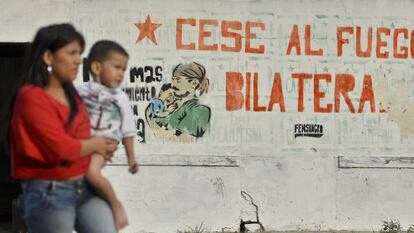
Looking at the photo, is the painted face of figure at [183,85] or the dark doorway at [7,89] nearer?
the painted face of figure at [183,85]

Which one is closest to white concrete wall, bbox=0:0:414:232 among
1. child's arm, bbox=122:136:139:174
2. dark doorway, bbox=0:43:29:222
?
dark doorway, bbox=0:43:29:222

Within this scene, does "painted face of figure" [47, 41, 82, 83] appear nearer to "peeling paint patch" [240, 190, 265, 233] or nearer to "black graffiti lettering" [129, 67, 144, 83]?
"black graffiti lettering" [129, 67, 144, 83]

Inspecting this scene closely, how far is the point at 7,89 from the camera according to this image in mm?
10641

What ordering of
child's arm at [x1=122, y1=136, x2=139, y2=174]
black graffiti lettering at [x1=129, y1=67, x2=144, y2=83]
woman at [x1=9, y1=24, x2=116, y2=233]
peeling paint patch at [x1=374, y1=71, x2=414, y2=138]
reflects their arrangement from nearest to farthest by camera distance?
woman at [x1=9, y1=24, x2=116, y2=233] → child's arm at [x1=122, y1=136, x2=139, y2=174] → black graffiti lettering at [x1=129, y1=67, x2=144, y2=83] → peeling paint patch at [x1=374, y1=71, x2=414, y2=138]

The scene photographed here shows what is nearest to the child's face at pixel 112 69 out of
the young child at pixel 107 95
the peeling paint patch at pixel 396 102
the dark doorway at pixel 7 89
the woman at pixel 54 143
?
the young child at pixel 107 95

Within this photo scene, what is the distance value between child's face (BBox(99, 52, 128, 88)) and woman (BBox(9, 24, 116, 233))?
0.78 feet

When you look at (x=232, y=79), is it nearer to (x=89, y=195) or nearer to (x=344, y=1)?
(x=344, y=1)

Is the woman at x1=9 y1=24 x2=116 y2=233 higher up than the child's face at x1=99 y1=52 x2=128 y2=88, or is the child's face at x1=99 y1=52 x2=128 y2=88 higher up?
the child's face at x1=99 y1=52 x2=128 y2=88

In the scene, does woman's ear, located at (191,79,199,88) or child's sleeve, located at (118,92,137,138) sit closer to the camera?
child's sleeve, located at (118,92,137,138)

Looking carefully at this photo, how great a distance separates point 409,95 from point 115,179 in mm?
3561

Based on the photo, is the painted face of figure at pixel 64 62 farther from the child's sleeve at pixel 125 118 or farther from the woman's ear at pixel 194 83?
the woman's ear at pixel 194 83

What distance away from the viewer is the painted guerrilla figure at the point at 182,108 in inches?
364

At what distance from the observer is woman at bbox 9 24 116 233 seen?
3891 millimetres

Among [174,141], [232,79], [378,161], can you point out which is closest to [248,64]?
[232,79]
